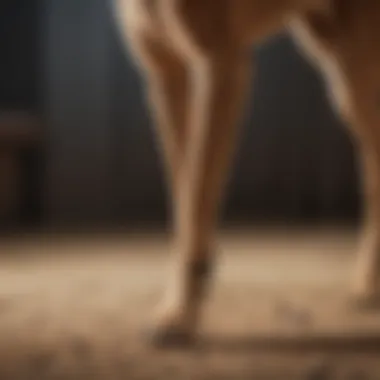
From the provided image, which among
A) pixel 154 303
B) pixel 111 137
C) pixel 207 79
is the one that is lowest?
pixel 154 303

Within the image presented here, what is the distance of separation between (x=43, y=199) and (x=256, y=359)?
141 cm

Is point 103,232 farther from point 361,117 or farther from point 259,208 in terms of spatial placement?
point 361,117

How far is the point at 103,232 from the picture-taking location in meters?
2.26

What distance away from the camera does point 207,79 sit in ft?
3.95

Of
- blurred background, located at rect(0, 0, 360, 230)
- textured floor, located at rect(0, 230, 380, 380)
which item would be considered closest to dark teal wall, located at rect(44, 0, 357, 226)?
blurred background, located at rect(0, 0, 360, 230)

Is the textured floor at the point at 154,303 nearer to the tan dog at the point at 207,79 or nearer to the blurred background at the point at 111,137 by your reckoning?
the tan dog at the point at 207,79

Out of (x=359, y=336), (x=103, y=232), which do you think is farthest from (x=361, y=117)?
(x=103, y=232)

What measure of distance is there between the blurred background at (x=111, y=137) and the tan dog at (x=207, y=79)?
104 centimetres

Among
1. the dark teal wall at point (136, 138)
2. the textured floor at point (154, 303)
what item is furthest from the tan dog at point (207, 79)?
the dark teal wall at point (136, 138)

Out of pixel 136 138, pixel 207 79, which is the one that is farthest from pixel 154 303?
pixel 136 138

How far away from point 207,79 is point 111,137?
1289mm

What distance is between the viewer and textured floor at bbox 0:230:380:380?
1127 mm

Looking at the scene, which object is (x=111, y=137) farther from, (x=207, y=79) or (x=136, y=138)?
(x=207, y=79)

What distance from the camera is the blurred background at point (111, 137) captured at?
2439 millimetres
